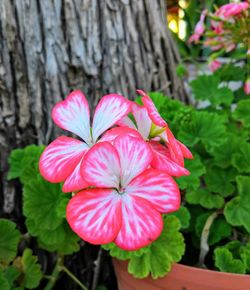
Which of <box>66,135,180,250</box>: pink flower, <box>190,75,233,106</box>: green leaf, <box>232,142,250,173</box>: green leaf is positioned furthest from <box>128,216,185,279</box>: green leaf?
<box>190,75,233,106</box>: green leaf

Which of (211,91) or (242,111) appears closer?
(242,111)

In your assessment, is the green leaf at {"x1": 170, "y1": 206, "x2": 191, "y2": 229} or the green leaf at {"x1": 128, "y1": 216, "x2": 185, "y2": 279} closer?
the green leaf at {"x1": 128, "y1": 216, "x2": 185, "y2": 279}

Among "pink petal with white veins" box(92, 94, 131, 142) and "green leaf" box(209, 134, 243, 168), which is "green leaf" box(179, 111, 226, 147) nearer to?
"green leaf" box(209, 134, 243, 168)

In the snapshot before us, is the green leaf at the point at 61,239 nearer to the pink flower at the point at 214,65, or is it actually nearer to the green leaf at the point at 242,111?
the green leaf at the point at 242,111

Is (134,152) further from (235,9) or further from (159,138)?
(235,9)

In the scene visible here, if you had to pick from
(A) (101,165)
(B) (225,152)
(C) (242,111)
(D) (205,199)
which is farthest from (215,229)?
(A) (101,165)
